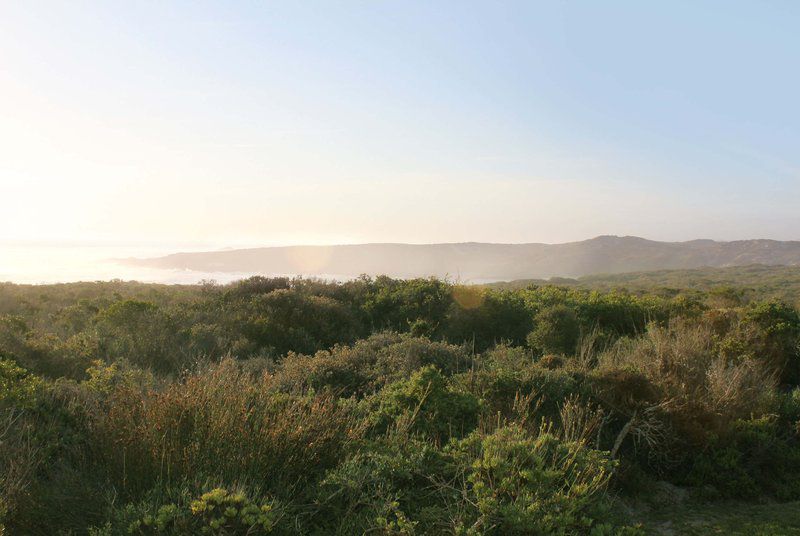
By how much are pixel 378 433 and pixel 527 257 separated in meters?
94.4

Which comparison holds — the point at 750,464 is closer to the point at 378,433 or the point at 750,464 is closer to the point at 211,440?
the point at 378,433

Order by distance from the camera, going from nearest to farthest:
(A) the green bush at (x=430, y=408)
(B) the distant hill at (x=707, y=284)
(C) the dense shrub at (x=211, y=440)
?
(C) the dense shrub at (x=211, y=440)
(A) the green bush at (x=430, y=408)
(B) the distant hill at (x=707, y=284)

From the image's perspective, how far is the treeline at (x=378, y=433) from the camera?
12.7ft

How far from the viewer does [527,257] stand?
97312mm

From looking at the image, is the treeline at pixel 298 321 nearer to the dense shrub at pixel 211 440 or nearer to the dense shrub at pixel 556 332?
the dense shrub at pixel 556 332

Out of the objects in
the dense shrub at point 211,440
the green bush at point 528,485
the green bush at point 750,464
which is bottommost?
the green bush at point 750,464

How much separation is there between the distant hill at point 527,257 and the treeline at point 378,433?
114 ft

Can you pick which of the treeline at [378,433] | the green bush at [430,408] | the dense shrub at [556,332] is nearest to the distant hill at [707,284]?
the dense shrub at [556,332]

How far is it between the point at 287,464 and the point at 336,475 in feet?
1.49

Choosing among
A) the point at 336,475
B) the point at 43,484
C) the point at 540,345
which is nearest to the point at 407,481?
the point at 336,475

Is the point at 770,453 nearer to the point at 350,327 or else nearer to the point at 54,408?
the point at 54,408

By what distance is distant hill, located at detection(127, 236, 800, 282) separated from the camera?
65875 millimetres

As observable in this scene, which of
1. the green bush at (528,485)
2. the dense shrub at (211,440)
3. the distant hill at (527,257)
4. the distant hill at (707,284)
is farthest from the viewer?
the distant hill at (527,257)

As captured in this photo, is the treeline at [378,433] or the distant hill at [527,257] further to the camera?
the distant hill at [527,257]
